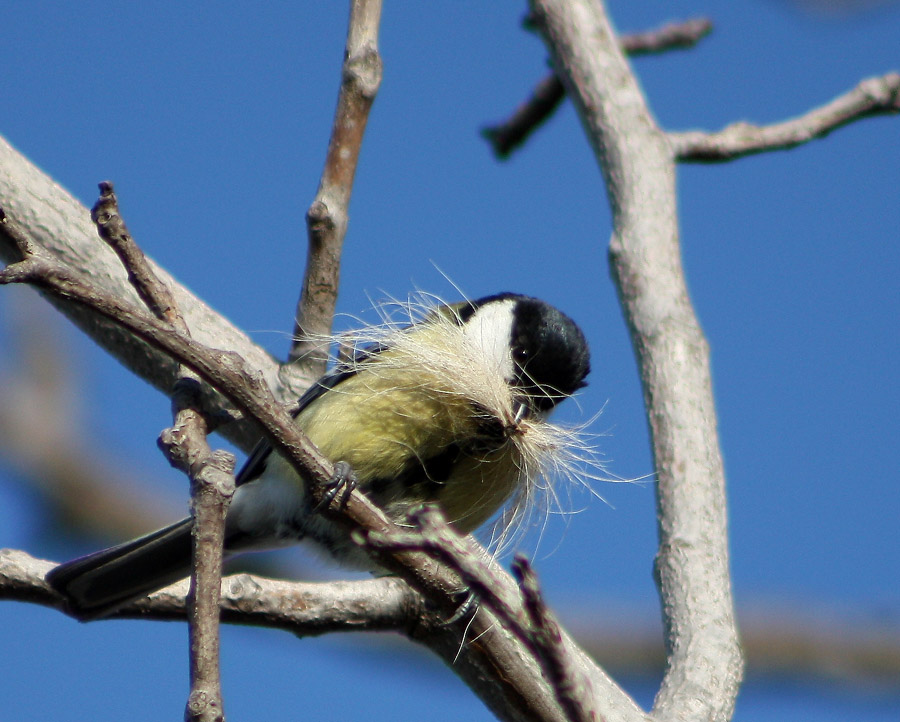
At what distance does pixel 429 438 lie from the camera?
2176 mm

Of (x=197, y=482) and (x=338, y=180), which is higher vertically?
(x=338, y=180)

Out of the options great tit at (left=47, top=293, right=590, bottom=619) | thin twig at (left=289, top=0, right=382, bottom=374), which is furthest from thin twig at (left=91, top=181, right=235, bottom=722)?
thin twig at (left=289, top=0, right=382, bottom=374)

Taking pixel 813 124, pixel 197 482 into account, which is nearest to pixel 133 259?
pixel 197 482

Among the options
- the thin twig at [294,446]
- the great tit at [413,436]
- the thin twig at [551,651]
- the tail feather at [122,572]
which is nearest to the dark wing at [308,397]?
the great tit at [413,436]

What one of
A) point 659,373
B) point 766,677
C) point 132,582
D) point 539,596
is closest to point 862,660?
point 766,677

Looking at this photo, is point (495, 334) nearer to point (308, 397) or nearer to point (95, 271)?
point (308, 397)

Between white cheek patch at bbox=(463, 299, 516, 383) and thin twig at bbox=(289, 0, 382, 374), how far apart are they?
1.13 ft

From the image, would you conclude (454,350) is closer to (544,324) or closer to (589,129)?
(544,324)

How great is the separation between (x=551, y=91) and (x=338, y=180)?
1.31m

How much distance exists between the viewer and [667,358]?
2246mm

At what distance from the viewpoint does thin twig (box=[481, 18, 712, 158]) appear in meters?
3.29

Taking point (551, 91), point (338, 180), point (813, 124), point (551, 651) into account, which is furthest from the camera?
point (551, 91)

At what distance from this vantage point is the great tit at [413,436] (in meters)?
2.11

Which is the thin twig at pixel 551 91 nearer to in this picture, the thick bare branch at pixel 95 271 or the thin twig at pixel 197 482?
the thick bare branch at pixel 95 271
